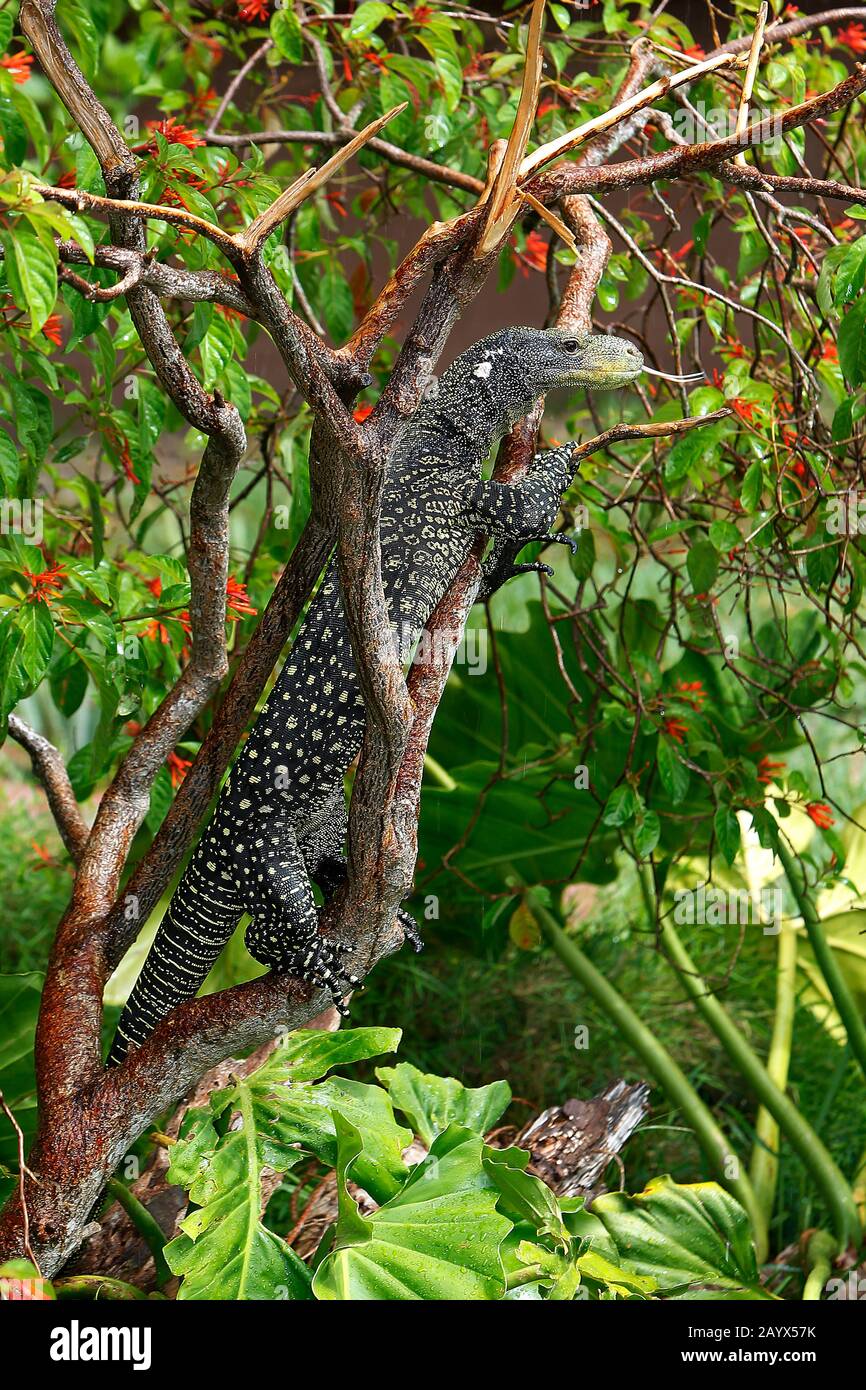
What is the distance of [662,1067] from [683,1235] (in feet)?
2.24

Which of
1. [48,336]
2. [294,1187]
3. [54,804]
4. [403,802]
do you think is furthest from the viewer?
[294,1187]

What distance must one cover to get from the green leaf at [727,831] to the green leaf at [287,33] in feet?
5.04

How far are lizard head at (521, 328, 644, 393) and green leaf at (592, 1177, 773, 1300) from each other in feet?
4.95

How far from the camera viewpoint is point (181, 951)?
193 cm

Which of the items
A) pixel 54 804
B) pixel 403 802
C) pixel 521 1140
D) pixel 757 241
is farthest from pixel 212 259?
pixel 521 1140

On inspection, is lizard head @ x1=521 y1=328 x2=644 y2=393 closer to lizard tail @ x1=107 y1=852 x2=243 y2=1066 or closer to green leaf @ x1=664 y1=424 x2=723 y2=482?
green leaf @ x1=664 y1=424 x2=723 y2=482

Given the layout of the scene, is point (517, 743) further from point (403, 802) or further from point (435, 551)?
point (403, 802)

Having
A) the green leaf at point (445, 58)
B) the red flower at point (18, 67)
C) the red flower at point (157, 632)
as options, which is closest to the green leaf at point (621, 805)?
the red flower at point (157, 632)

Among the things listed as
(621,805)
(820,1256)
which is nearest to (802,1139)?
(820,1256)

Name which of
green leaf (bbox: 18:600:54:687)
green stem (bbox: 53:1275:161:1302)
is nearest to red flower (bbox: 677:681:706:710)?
green leaf (bbox: 18:600:54:687)

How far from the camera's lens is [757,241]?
2500 mm

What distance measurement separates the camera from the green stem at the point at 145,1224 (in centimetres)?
182
